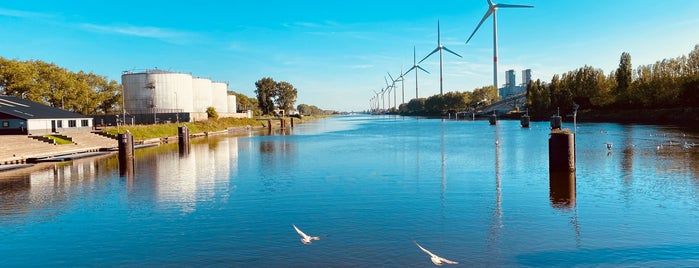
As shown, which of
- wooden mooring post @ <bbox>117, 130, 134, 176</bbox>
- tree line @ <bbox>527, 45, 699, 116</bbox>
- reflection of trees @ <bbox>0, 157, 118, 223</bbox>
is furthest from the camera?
tree line @ <bbox>527, 45, 699, 116</bbox>

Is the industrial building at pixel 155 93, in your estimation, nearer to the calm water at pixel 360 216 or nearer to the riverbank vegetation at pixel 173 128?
the riverbank vegetation at pixel 173 128

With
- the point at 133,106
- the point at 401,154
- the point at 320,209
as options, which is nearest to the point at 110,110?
the point at 133,106

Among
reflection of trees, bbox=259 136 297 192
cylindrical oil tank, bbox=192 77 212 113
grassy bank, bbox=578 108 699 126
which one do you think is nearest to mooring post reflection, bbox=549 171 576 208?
reflection of trees, bbox=259 136 297 192

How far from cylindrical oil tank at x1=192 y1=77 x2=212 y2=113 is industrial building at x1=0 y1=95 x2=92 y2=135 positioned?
79376 millimetres

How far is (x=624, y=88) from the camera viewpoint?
13950 centimetres

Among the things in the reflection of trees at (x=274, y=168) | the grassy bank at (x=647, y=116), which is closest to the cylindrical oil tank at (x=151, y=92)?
the reflection of trees at (x=274, y=168)

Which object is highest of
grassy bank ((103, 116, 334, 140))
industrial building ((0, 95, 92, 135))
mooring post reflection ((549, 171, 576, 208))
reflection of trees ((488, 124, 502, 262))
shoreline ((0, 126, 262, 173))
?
industrial building ((0, 95, 92, 135))

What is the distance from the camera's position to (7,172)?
4519 cm

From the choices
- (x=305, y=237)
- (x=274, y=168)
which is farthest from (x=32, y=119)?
(x=305, y=237)

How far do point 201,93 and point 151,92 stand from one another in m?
Result: 31.7

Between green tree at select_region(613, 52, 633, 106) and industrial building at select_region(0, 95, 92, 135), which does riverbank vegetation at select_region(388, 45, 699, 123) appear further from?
industrial building at select_region(0, 95, 92, 135)

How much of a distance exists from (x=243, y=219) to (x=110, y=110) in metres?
143

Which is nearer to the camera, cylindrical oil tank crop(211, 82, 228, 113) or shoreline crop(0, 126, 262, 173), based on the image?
shoreline crop(0, 126, 262, 173)

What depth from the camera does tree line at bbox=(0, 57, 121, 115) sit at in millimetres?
99562
